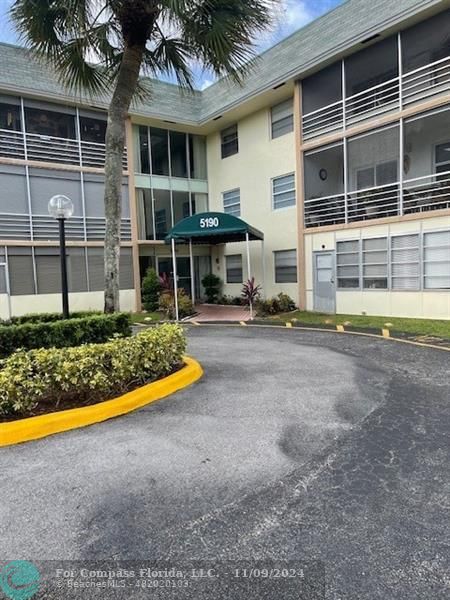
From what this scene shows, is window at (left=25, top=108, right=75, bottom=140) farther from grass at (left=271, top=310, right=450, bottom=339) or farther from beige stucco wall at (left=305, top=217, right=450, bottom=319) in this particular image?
grass at (left=271, top=310, right=450, bottom=339)

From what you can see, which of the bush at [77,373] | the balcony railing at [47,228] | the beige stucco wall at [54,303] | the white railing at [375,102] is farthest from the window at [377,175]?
the bush at [77,373]

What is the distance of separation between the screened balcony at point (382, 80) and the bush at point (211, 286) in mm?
7595

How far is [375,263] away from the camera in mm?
13266

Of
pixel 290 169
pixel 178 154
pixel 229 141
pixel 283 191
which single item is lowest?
pixel 283 191

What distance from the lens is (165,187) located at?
18.5 meters

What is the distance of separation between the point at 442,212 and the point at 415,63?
5396 mm

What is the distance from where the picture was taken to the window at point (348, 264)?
13.8 m

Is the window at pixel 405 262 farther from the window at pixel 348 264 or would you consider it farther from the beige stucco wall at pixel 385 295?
the window at pixel 348 264

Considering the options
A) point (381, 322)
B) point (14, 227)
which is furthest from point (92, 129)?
point (381, 322)

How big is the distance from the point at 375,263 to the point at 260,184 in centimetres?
657

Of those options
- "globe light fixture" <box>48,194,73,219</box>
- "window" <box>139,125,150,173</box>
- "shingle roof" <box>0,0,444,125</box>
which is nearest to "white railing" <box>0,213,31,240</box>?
"shingle roof" <box>0,0,444,125</box>

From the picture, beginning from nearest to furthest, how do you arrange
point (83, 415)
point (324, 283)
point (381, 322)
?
point (83, 415) → point (381, 322) → point (324, 283)

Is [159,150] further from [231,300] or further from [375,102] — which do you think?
[375,102]

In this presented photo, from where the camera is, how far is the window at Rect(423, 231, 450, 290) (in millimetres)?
11516
